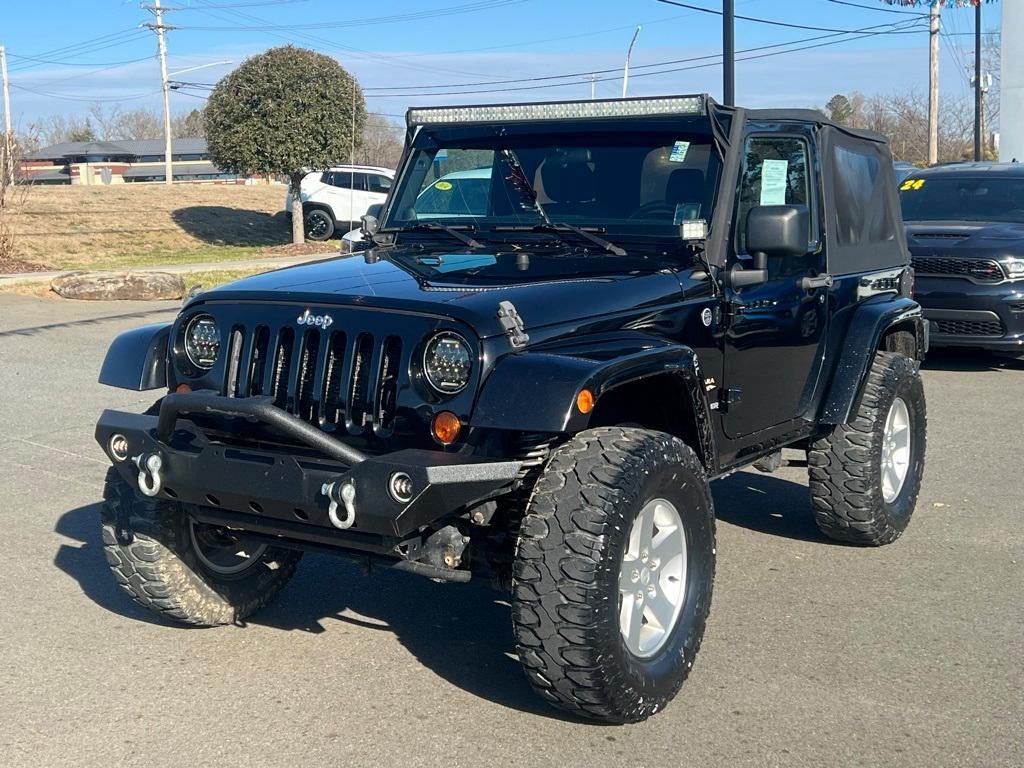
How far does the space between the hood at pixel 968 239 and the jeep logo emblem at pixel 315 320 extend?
826 centimetres

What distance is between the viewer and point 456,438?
12.6ft

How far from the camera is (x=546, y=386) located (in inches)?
144

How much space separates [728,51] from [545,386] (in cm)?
1719

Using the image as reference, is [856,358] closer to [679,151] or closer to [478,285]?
[679,151]

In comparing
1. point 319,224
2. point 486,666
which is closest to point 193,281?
point 319,224

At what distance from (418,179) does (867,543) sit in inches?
109

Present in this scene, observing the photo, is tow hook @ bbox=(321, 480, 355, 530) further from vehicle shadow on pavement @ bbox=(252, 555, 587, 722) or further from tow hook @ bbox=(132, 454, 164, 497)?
vehicle shadow on pavement @ bbox=(252, 555, 587, 722)

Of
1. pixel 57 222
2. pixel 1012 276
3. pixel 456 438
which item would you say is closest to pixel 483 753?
pixel 456 438

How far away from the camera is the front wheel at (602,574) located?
3.68m

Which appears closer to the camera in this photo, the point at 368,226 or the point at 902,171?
the point at 368,226

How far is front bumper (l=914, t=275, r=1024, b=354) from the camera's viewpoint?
436 inches

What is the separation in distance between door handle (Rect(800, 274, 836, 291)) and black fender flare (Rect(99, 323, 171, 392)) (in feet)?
8.88

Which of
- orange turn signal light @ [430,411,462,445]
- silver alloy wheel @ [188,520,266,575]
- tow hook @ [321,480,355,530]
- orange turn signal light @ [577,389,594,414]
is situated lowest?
silver alloy wheel @ [188,520,266,575]

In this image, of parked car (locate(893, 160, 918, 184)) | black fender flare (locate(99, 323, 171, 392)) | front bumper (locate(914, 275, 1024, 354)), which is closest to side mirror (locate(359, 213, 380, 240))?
black fender flare (locate(99, 323, 171, 392))
